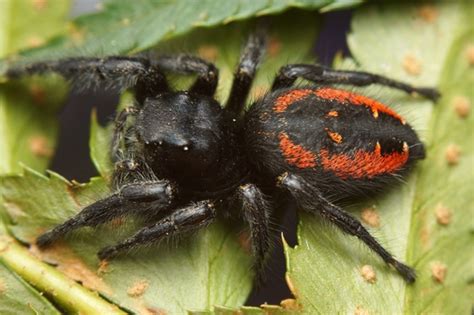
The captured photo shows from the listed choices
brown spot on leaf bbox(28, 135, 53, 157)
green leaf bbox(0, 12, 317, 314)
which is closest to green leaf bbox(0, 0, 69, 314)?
brown spot on leaf bbox(28, 135, 53, 157)

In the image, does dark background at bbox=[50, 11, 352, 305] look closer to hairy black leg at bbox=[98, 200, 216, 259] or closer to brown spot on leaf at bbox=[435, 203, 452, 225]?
hairy black leg at bbox=[98, 200, 216, 259]

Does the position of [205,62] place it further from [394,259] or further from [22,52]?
[394,259]

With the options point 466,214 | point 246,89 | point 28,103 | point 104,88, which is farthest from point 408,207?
point 28,103

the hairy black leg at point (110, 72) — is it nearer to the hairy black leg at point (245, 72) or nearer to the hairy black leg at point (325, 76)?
the hairy black leg at point (245, 72)

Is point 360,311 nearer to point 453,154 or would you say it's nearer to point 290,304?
point 290,304

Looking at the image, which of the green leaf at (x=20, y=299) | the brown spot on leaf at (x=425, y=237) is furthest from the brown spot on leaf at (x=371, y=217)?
the green leaf at (x=20, y=299)

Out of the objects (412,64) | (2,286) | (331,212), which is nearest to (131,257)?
(2,286)

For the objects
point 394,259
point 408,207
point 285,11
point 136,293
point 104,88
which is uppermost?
point 285,11
